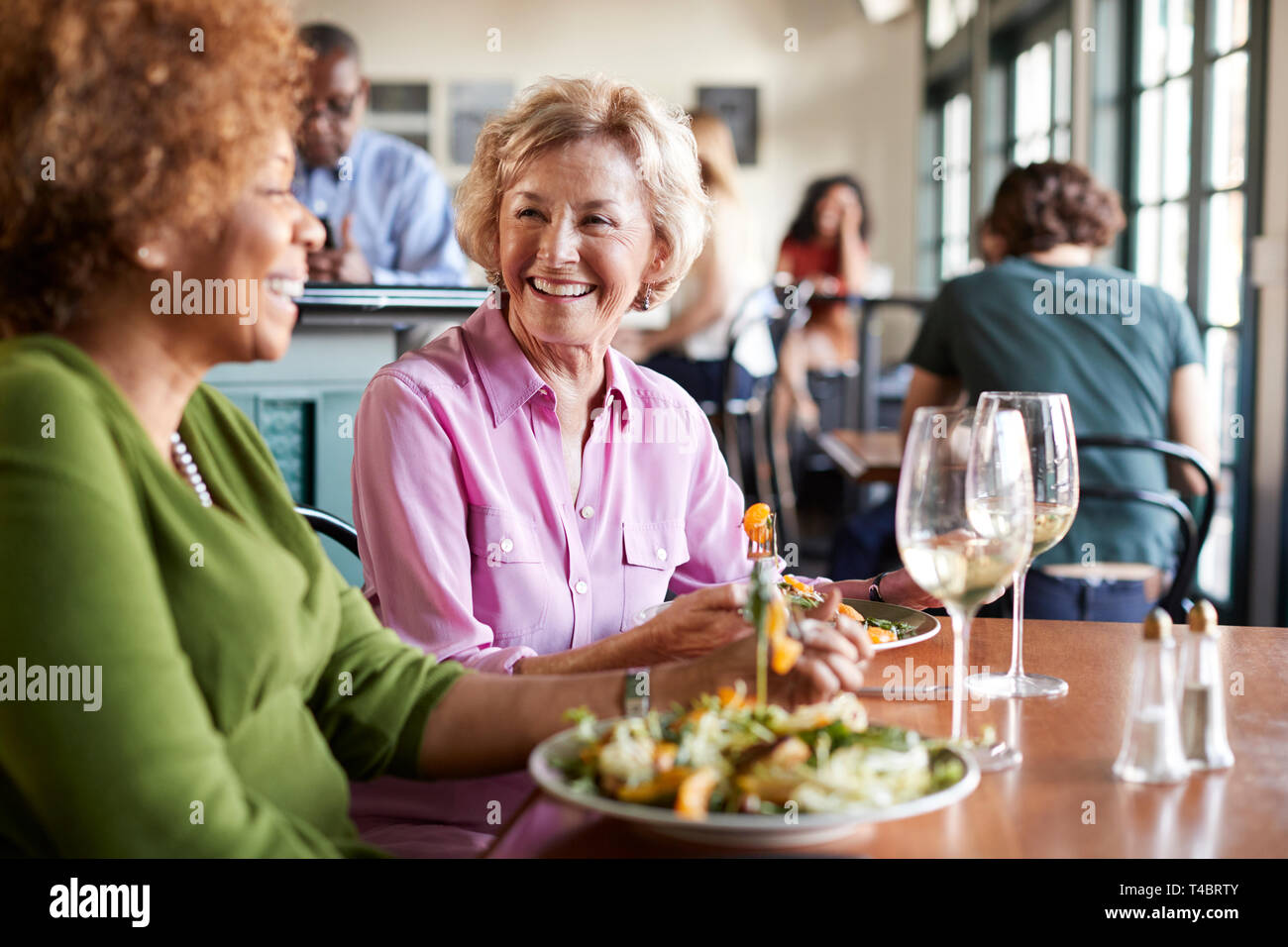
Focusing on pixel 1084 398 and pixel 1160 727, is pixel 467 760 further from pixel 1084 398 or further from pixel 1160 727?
pixel 1084 398

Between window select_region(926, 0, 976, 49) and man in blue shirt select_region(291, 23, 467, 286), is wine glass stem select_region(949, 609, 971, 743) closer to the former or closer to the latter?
man in blue shirt select_region(291, 23, 467, 286)

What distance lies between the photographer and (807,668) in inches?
37.8

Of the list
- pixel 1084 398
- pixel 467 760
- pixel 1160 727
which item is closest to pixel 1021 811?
pixel 1160 727

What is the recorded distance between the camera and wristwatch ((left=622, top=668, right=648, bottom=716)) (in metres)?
1.00

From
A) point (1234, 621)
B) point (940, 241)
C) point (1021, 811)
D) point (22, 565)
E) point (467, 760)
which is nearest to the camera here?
point (22, 565)

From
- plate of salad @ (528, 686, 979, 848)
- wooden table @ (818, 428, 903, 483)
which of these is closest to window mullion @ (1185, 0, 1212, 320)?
wooden table @ (818, 428, 903, 483)

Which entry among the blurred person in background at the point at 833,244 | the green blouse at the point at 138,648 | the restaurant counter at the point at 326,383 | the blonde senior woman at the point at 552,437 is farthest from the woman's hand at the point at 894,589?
the blurred person in background at the point at 833,244

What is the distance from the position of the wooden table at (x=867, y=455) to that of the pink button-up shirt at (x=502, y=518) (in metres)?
1.38

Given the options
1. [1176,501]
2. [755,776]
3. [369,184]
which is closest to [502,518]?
[755,776]

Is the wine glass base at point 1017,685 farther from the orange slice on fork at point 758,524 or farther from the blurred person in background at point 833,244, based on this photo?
the blurred person in background at point 833,244

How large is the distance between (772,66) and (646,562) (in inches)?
340

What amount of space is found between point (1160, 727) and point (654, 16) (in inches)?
366

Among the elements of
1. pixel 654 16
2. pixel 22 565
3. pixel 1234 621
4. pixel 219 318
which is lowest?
pixel 1234 621
